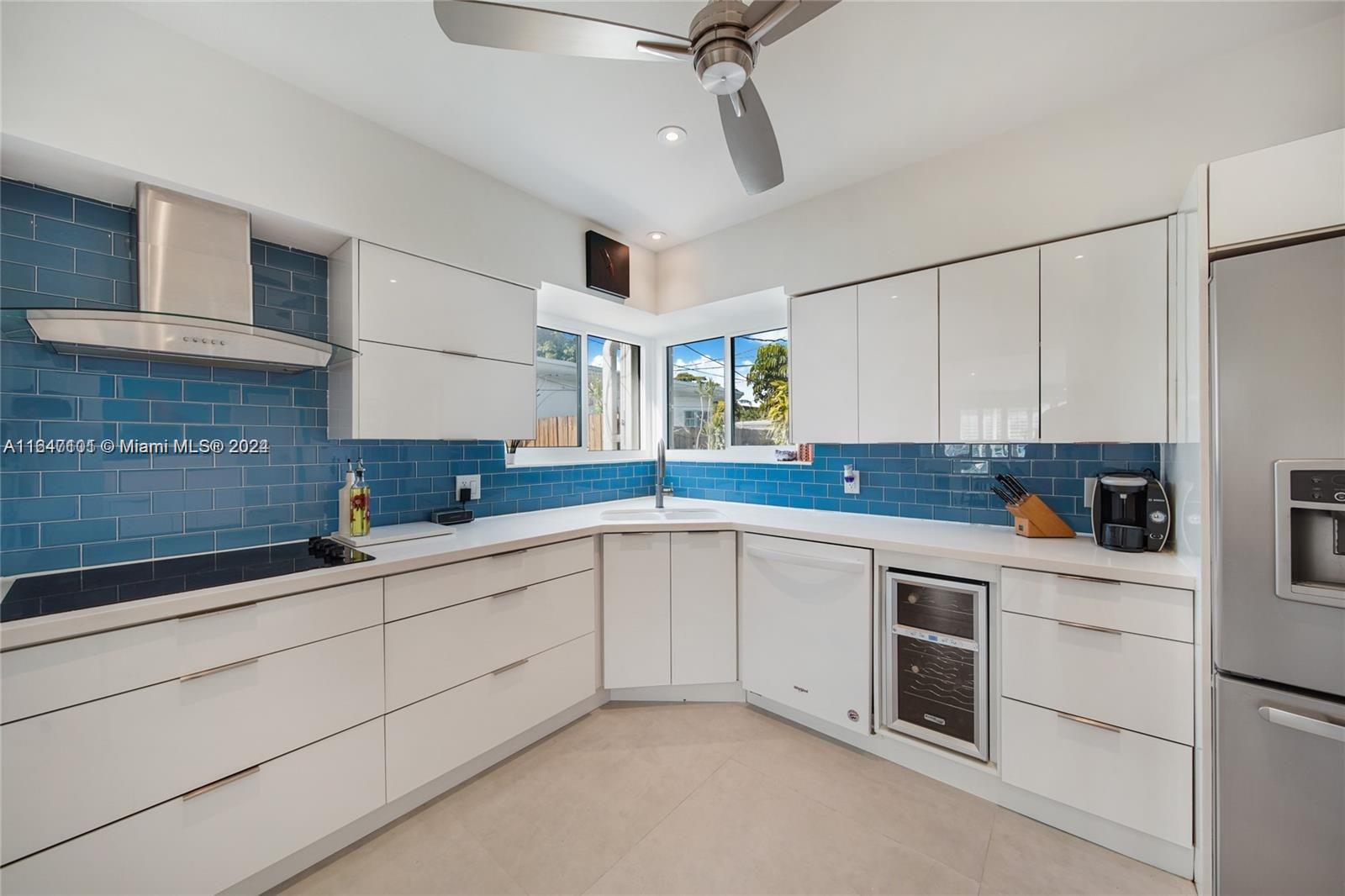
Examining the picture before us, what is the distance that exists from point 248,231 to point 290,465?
33.6 inches

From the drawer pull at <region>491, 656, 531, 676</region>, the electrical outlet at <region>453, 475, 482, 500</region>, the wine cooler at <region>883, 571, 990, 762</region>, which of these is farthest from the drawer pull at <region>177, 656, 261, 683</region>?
the wine cooler at <region>883, 571, 990, 762</region>

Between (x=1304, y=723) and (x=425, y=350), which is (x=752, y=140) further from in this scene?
(x=1304, y=723)

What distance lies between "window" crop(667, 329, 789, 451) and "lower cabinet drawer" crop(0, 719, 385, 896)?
2.41 m

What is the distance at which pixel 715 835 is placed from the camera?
1.63 m

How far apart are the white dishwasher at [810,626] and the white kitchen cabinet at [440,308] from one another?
1.51m

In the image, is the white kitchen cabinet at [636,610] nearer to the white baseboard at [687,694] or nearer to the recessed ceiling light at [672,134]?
the white baseboard at [687,694]

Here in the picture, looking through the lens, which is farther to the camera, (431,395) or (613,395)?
(613,395)

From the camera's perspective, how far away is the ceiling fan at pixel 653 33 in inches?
40.5

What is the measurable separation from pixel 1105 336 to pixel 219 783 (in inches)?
123

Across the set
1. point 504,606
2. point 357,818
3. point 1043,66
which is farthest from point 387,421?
point 1043,66

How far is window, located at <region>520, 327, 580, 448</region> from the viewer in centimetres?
295

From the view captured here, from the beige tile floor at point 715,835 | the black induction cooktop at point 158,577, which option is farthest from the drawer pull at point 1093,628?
the black induction cooktop at point 158,577

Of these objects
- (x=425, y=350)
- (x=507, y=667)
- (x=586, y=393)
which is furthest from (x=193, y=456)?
(x=586, y=393)

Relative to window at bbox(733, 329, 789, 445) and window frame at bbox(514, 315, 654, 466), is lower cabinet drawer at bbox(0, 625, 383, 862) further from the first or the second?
window at bbox(733, 329, 789, 445)
